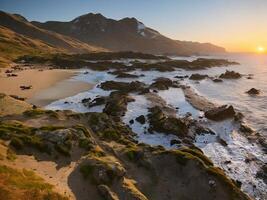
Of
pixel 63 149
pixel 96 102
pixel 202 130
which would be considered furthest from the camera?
pixel 96 102

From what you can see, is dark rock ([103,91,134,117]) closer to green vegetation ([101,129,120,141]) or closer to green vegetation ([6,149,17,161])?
green vegetation ([101,129,120,141])

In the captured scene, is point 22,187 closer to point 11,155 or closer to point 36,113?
point 11,155

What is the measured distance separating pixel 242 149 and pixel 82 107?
25.7m

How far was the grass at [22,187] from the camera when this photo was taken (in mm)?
15859

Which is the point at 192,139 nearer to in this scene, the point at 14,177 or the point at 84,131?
the point at 84,131

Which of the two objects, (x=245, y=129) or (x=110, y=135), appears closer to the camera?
(x=110, y=135)

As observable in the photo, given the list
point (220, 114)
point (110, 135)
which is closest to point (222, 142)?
point (220, 114)

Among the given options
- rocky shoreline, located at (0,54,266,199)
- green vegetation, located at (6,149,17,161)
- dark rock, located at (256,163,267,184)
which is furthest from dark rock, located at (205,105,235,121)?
green vegetation, located at (6,149,17,161)

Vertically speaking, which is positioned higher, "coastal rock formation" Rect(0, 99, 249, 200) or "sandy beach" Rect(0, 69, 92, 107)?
"coastal rock formation" Rect(0, 99, 249, 200)

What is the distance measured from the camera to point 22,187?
16.6 metres

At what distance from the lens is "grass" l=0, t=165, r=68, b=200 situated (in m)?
15.9

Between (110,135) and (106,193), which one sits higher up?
(106,193)

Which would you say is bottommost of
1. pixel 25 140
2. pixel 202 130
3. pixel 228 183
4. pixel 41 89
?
pixel 41 89

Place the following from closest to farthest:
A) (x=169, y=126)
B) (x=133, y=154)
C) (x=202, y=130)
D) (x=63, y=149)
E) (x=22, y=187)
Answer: (x=22, y=187)
(x=63, y=149)
(x=133, y=154)
(x=169, y=126)
(x=202, y=130)
